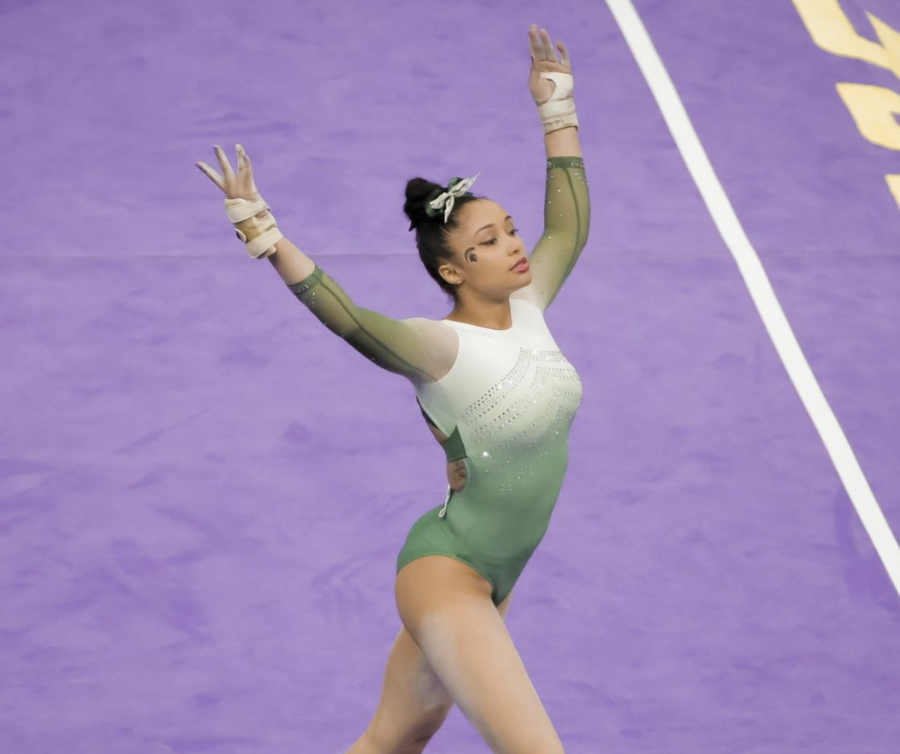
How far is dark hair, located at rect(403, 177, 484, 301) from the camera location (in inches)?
159

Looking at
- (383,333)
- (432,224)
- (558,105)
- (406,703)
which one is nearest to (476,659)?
(406,703)

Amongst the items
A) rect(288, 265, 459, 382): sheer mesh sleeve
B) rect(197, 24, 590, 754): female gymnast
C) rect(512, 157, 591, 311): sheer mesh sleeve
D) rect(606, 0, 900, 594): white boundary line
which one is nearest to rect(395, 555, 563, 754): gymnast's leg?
rect(197, 24, 590, 754): female gymnast

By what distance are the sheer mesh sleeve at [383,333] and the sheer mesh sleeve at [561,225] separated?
1.60ft

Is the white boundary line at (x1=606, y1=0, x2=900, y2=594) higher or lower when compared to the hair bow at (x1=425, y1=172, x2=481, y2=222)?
lower

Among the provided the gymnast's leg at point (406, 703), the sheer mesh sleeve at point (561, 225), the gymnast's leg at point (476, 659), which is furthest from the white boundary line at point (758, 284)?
the gymnast's leg at point (476, 659)

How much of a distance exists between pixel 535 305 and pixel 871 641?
209cm

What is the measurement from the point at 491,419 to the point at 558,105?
1037mm

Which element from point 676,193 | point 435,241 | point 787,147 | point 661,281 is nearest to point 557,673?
point 435,241

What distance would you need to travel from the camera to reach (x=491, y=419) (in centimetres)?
395

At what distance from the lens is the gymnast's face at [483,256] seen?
4004 mm

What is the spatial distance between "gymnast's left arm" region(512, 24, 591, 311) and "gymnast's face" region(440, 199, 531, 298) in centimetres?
32

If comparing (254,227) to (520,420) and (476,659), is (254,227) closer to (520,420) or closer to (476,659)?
(520,420)

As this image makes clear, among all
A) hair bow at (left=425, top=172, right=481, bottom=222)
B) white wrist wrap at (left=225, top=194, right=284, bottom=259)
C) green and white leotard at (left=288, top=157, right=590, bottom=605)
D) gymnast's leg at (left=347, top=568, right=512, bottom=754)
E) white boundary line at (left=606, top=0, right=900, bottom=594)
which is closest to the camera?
white wrist wrap at (left=225, top=194, right=284, bottom=259)

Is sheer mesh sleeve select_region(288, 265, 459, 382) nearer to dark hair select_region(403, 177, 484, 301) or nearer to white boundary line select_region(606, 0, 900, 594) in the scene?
dark hair select_region(403, 177, 484, 301)
